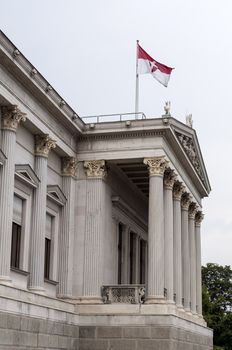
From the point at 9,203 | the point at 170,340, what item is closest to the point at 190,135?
the point at 170,340

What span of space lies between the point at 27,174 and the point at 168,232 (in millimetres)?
10779

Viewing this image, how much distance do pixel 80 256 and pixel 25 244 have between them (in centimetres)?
562

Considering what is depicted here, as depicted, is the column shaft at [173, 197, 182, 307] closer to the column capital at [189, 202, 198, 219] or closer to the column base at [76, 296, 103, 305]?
the column capital at [189, 202, 198, 219]

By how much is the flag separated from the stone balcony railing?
13858 mm

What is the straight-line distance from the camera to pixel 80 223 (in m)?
38.3

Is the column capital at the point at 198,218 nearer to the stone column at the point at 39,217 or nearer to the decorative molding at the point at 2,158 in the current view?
the stone column at the point at 39,217

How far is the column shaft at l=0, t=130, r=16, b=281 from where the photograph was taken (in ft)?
95.9

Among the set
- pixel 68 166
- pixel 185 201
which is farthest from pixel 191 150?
pixel 68 166

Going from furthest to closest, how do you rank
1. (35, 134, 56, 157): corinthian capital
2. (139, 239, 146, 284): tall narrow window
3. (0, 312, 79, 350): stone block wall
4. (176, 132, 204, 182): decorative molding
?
(139, 239, 146, 284): tall narrow window < (176, 132, 204, 182): decorative molding < (35, 134, 56, 157): corinthian capital < (0, 312, 79, 350): stone block wall

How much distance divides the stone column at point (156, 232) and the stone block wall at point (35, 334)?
477cm

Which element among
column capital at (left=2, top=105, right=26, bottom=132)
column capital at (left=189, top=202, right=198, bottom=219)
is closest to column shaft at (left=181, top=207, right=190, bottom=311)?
column capital at (left=189, top=202, right=198, bottom=219)

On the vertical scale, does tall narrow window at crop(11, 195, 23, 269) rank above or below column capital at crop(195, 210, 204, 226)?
below

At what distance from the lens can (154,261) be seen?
36.6 meters

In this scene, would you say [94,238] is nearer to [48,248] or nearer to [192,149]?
[48,248]
